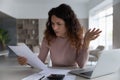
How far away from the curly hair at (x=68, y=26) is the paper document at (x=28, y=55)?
334 mm

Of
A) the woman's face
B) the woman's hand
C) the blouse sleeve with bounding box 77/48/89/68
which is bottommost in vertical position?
the blouse sleeve with bounding box 77/48/89/68

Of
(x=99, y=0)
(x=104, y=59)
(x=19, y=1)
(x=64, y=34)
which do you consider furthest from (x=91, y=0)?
(x=104, y=59)

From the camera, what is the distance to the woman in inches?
56.7

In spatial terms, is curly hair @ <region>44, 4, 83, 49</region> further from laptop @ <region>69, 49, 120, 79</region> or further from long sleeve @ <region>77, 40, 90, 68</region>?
laptop @ <region>69, 49, 120, 79</region>

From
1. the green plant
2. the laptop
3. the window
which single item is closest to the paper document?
the laptop

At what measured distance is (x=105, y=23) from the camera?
22.9 ft

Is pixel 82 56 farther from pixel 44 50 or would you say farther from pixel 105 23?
pixel 105 23

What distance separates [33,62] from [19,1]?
21.0 ft

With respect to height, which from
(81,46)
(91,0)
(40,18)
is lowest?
(81,46)

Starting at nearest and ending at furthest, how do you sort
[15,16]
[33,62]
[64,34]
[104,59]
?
[104,59]
[33,62]
[64,34]
[15,16]

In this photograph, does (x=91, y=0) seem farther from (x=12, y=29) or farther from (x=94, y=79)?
(x=94, y=79)

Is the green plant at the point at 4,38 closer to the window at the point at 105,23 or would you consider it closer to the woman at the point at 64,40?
the window at the point at 105,23

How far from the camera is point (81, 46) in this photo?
1.42 m

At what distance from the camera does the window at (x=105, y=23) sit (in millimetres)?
6403
